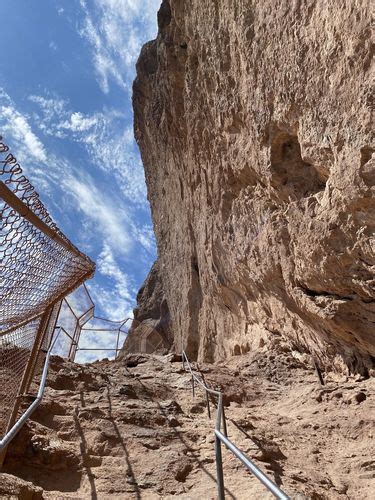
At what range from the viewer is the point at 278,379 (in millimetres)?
8062

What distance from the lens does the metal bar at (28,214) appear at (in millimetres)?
2504

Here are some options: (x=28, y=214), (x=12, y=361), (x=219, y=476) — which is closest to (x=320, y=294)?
(x=12, y=361)

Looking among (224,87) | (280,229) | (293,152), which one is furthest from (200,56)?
(280,229)

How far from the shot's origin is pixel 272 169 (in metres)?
7.04

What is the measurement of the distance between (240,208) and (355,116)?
4.15 meters

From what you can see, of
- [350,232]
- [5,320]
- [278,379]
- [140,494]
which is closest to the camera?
[140,494]

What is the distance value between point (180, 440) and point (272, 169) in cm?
446

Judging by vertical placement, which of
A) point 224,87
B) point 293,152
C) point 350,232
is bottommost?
point 350,232

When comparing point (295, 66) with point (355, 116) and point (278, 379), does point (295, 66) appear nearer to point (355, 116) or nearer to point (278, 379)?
point (355, 116)

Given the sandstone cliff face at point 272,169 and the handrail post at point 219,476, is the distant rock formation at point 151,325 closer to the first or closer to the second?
the sandstone cliff face at point 272,169

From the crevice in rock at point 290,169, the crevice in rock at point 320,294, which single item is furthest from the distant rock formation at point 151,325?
the crevice in rock at point 290,169

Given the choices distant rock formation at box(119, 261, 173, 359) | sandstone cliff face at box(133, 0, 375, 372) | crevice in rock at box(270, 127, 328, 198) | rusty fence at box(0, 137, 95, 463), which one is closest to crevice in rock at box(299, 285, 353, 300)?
sandstone cliff face at box(133, 0, 375, 372)

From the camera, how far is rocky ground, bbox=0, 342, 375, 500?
3590 mm

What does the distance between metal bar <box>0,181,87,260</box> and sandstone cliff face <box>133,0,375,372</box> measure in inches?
136
